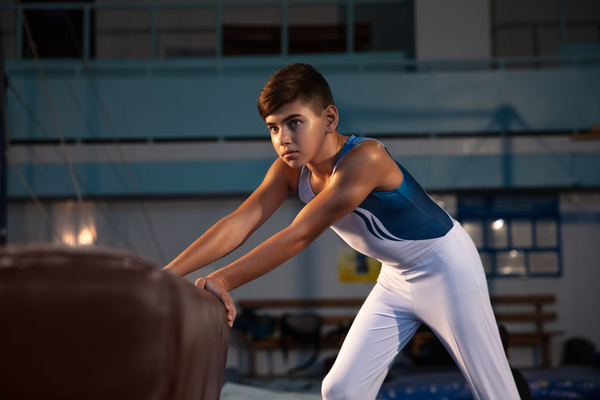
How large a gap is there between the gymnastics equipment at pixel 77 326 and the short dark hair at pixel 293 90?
2.94 feet

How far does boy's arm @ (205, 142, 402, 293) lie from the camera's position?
0.99 metres

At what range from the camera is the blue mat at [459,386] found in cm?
371

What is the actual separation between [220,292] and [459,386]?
11.3ft

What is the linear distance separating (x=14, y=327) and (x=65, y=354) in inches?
1.7

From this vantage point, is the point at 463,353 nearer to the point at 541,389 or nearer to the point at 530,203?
the point at 541,389

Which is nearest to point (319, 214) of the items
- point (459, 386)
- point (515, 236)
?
point (459, 386)

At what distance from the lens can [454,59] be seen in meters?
6.46

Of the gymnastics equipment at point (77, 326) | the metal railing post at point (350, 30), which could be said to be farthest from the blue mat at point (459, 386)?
the metal railing post at point (350, 30)

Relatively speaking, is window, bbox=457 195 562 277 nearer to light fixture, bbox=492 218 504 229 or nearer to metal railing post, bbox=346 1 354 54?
light fixture, bbox=492 218 504 229

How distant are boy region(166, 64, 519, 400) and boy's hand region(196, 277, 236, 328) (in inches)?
11.9

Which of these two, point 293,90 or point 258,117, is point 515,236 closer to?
point 258,117

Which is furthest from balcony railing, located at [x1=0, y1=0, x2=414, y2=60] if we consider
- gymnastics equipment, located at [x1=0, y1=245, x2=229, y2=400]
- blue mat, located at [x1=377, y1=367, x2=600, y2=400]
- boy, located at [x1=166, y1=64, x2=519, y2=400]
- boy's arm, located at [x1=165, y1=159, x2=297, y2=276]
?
gymnastics equipment, located at [x1=0, y1=245, x2=229, y2=400]

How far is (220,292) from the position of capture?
2.83 ft

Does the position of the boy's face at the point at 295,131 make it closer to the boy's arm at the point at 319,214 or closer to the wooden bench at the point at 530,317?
the boy's arm at the point at 319,214
